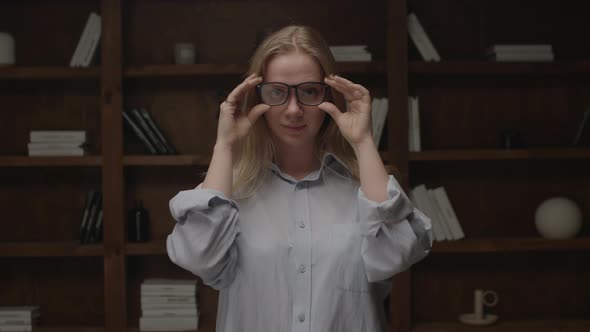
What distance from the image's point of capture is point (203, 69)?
10.7 feet

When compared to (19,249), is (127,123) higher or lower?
higher

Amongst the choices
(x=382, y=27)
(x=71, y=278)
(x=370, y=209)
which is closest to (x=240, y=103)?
(x=370, y=209)

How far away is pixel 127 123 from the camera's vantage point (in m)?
3.30

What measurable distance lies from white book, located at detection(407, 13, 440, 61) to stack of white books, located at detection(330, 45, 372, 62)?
223 mm

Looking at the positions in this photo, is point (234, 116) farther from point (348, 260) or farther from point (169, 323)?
point (169, 323)

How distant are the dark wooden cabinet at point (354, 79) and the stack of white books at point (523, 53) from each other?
154mm

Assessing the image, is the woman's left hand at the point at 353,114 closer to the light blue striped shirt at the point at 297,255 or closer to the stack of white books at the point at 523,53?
the light blue striped shirt at the point at 297,255

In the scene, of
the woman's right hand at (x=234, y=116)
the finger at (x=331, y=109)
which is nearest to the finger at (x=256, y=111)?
the woman's right hand at (x=234, y=116)

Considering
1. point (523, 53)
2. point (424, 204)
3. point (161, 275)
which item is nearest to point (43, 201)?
point (161, 275)

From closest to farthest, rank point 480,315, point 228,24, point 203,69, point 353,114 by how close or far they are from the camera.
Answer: point 353,114
point 203,69
point 480,315
point 228,24

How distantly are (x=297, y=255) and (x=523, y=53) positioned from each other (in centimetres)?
217

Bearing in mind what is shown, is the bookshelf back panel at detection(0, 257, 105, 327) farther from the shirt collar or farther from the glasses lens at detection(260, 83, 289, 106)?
the glasses lens at detection(260, 83, 289, 106)

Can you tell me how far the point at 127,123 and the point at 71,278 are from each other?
0.85m

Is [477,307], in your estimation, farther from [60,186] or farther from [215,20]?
[60,186]
